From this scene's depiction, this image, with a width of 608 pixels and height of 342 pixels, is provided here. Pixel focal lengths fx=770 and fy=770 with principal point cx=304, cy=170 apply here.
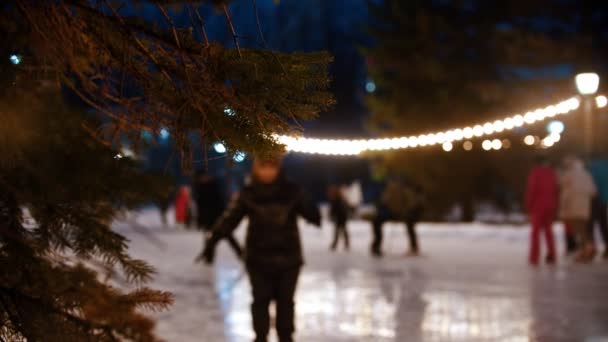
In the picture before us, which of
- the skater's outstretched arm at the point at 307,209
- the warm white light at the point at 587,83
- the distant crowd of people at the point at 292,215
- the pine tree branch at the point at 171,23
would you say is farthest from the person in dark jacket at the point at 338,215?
the pine tree branch at the point at 171,23

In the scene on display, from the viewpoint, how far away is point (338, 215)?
17.7 meters

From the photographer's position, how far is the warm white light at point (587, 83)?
454 inches

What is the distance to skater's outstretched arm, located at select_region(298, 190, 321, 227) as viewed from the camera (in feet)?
20.0

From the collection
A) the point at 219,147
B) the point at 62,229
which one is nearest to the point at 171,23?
the point at 219,147

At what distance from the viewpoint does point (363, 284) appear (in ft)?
35.4

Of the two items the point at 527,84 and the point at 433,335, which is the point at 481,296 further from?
the point at 527,84

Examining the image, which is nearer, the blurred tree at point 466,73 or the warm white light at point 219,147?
the warm white light at point 219,147

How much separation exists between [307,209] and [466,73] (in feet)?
78.8

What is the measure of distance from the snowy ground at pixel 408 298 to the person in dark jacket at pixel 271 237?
112 centimetres

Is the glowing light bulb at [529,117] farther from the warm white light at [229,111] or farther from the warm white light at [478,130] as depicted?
the warm white light at [229,111]

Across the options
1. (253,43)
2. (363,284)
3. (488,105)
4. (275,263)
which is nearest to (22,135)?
(253,43)

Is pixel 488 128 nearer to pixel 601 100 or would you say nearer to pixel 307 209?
pixel 601 100

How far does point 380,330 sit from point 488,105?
83.0ft

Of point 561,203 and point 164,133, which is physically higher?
point 561,203
